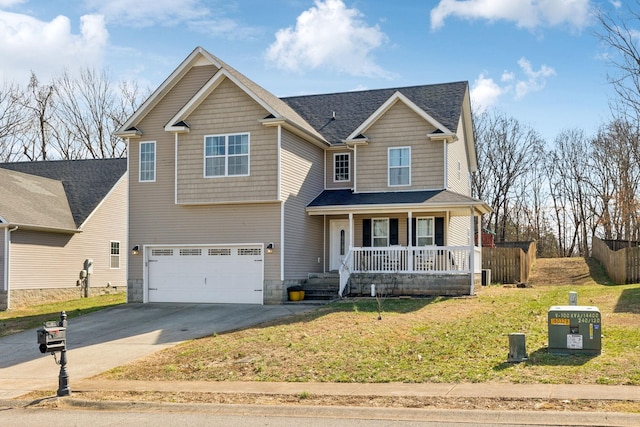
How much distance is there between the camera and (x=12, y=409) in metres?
10.8

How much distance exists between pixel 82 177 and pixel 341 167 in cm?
1366

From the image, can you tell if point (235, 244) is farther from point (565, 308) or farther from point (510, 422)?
point (510, 422)

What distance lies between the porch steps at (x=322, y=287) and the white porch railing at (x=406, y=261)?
0.66 m

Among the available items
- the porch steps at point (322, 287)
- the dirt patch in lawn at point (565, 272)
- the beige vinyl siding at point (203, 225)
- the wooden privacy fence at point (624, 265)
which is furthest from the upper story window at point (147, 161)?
the wooden privacy fence at point (624, 265)

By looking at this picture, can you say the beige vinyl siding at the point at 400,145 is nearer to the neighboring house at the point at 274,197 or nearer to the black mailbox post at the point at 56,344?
the neighboring house at the point at 274,197

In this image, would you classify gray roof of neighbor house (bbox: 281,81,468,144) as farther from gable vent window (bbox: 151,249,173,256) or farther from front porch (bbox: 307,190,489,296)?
gable vent window (bbox: 151,249,173,256)

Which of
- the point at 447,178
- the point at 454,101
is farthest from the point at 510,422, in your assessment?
the point at 454,101

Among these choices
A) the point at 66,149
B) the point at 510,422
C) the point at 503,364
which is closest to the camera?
the point at 510,422

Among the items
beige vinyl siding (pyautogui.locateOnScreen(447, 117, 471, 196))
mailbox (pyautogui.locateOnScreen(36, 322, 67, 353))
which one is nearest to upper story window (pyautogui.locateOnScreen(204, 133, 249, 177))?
beige vinyl siding (pyautogui.locateOnScreen(447, 117, 471, 196))

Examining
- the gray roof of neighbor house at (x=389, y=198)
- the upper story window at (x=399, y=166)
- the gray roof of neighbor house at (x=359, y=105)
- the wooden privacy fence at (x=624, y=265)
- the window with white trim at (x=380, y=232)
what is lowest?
the wooden privacy fence at (x=624, y=265)

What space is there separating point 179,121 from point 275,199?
4574 millimetres

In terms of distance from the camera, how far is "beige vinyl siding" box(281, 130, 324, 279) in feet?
75.5

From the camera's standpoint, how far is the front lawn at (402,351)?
11.1 m

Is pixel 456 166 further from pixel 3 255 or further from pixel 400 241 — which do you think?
pixel 3 255
